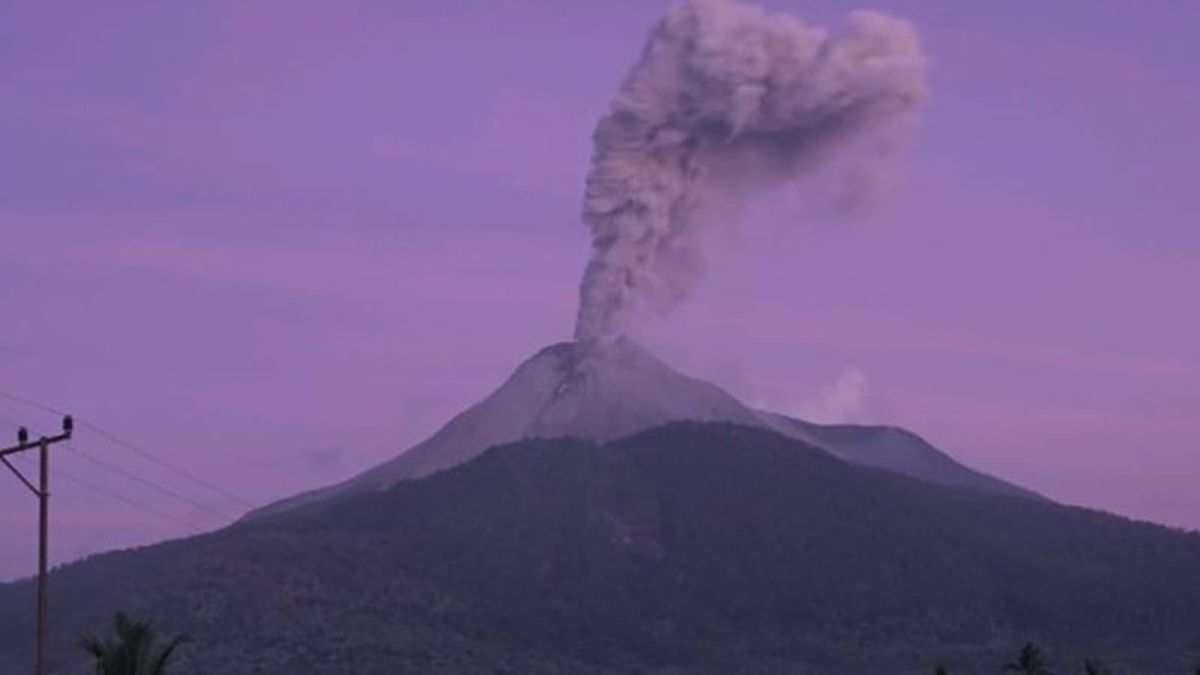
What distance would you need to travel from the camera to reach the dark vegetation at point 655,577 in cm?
14175

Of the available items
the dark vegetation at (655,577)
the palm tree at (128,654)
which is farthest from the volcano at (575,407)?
the palm tree at (128,654)

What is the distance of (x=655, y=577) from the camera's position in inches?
6447

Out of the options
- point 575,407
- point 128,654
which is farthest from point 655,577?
point 128,654

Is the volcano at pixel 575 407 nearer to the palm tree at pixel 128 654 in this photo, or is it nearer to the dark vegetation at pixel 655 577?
the dark vegetation at pixel 655 577

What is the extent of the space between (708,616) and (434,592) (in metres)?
16.6

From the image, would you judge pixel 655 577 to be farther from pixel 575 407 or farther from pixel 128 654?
pixel 128 654

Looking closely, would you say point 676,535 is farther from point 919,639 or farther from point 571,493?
point 919,639

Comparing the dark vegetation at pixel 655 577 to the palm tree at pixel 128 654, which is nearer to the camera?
the palm tree at pixel 128 654

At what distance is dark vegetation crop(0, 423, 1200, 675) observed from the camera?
142m

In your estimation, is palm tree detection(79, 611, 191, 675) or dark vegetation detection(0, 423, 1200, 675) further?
dark vegetation detection(0, 423, 1200, 675)

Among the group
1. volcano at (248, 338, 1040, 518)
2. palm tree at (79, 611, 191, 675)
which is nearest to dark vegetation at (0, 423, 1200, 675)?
volcano at (248, 338, 1040, 518)

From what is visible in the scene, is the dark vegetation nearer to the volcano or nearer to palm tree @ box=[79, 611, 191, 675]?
the volcano

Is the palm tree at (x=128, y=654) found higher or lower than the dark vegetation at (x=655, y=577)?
lower

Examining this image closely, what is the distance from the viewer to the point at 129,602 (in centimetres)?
14275
